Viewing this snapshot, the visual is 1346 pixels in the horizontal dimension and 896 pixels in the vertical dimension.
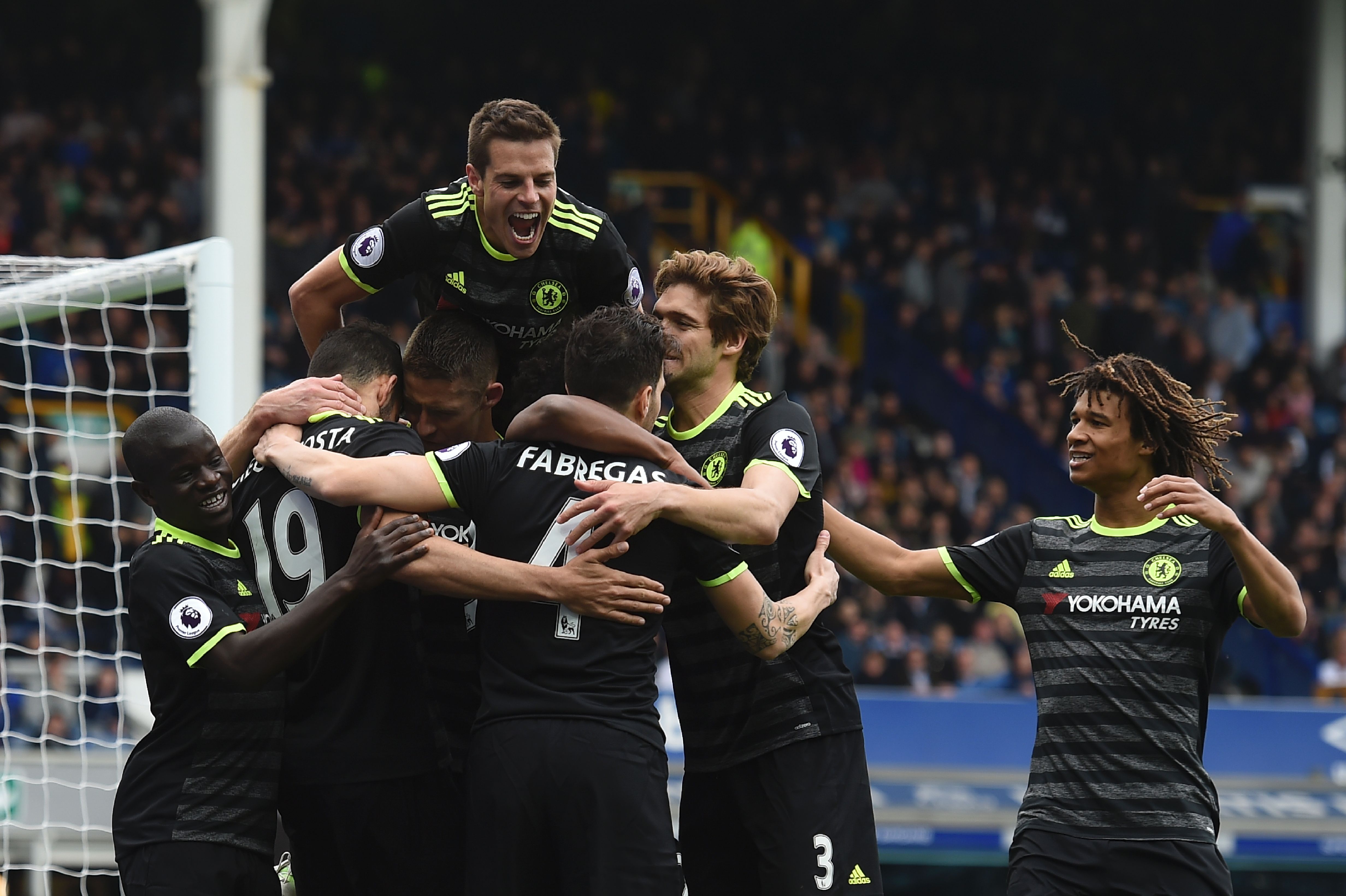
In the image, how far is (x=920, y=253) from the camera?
18.3m

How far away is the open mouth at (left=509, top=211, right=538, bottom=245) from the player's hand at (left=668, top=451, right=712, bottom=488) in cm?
96

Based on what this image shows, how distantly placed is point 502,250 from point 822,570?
1458mm

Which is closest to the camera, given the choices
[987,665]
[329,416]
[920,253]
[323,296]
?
[329,416]

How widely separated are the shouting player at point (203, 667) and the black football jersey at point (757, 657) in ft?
3.34

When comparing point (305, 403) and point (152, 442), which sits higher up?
point (305, 403)

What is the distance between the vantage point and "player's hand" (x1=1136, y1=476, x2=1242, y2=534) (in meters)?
4.28

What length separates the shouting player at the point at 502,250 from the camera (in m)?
4.88

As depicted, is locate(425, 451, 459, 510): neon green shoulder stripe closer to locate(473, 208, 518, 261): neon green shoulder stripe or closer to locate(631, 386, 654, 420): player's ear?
locate(631, 386, 654, 420): player's ear

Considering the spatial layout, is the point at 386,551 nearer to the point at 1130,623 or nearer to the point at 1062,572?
the point at 1062,572

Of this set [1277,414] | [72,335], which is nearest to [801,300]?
[1277,414]

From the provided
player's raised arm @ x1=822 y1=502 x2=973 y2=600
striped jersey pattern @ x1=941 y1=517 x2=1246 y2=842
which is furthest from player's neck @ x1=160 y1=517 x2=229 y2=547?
striped jersey pattern @ x1=941 y1=517 x2=1246 y2=842

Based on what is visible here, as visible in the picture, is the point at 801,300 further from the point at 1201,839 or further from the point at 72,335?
the point at 1201,839

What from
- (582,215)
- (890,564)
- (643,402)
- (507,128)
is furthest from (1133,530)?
(507,128)

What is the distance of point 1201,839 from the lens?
15.0ft
